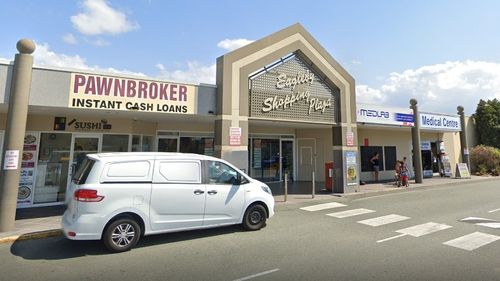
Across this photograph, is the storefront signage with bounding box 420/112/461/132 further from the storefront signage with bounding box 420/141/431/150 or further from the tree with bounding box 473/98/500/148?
the tree with bounding box 473/98/500/148

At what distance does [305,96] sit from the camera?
13.3 meters

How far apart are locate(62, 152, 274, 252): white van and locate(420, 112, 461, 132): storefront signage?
15842 millimetres

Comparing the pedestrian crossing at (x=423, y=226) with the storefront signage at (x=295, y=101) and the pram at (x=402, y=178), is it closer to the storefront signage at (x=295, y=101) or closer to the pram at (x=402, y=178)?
the storefront signage at (x=295, y=101)

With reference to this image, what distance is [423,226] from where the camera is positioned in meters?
8.39

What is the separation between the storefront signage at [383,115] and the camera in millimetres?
15908

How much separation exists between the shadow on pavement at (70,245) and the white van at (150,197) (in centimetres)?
37

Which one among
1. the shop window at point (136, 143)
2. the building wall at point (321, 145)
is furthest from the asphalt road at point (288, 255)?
the building wall at point (321, 145)

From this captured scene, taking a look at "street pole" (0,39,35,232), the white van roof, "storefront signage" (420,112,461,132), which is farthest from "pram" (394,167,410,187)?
"street pole" (0,39,35,232)

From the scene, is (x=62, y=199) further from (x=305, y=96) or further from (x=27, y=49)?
(x=305, y=96)

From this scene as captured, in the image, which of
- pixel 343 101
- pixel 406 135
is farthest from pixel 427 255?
pixel 406 135

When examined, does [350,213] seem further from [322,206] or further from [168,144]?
[168,144]

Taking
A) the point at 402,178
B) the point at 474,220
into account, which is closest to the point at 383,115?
the point at 402,178

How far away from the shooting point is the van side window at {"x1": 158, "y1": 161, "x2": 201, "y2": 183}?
6902 mm

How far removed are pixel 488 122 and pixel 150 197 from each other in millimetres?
30971
